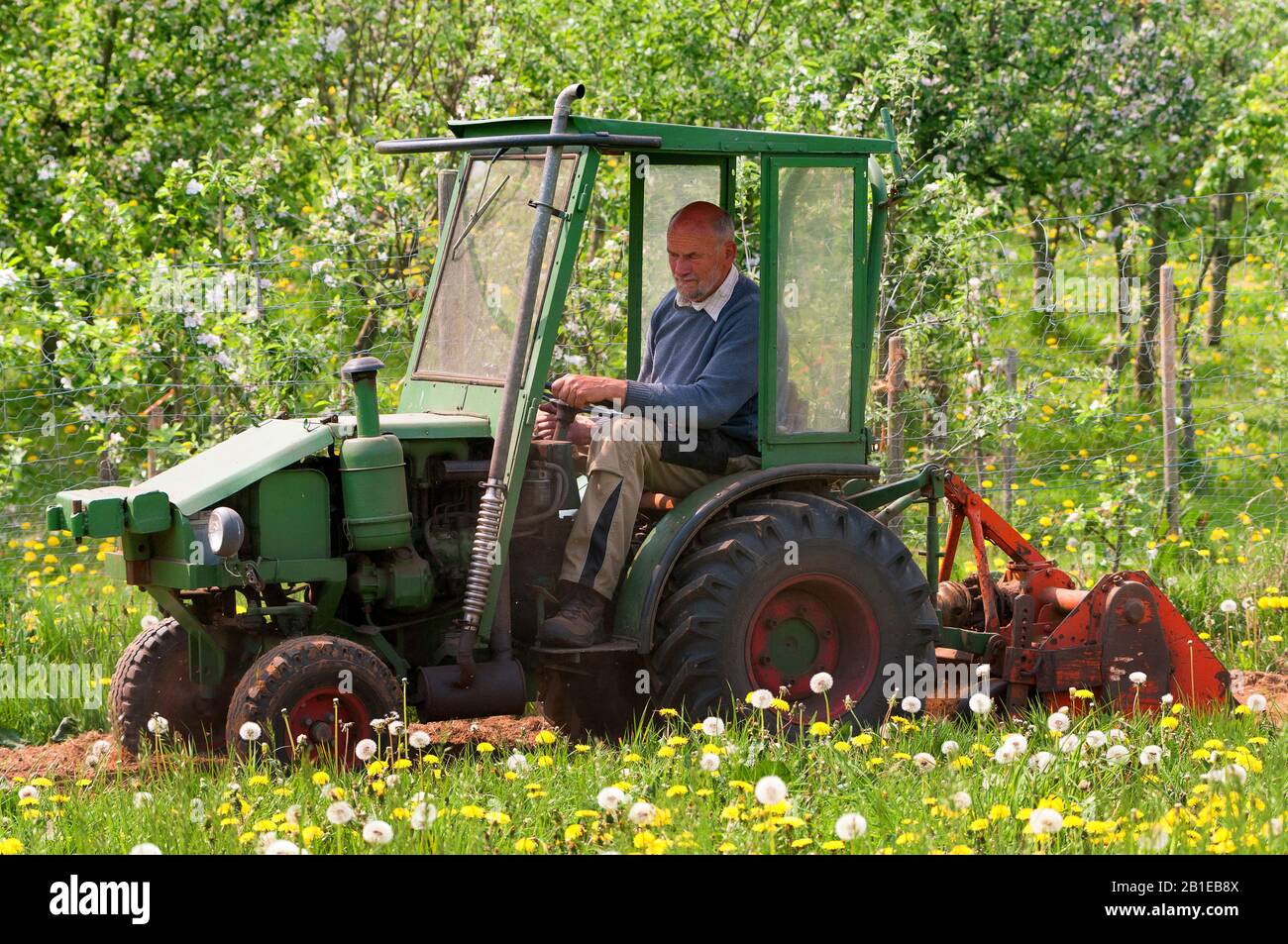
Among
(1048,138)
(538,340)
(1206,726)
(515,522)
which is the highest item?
(1048,138)

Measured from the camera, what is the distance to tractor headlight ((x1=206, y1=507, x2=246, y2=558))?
16.4 ft

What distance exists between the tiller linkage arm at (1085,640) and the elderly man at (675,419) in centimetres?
100

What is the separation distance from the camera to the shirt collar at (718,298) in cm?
588

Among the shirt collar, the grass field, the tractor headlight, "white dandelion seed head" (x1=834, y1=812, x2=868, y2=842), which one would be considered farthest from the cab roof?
"white dandelion seed head" (x1=834, y1=812, x2=868, y2=842)

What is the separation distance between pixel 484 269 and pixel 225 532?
4.80ft

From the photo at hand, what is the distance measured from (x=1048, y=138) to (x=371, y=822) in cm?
917

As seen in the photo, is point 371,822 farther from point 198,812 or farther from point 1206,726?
point 1206,726

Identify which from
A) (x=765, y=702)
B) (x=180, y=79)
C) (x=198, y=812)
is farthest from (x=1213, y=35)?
(x=198, y=812)

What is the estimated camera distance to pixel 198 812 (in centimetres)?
448

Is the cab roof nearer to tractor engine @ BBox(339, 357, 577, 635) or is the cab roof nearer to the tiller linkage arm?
tractor engine @ BBox(339, 357, 577, 635)

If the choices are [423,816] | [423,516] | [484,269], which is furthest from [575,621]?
[423,816]

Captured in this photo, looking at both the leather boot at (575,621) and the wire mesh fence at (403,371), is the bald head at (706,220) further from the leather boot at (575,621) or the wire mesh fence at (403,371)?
the wire mesh fence at (403,371)

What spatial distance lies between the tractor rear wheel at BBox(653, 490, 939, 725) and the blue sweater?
339 millimetres

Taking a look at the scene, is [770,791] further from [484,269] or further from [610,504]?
[484,269]
